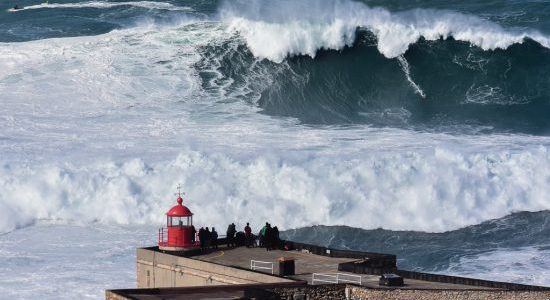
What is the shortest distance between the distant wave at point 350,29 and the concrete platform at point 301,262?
26.0m

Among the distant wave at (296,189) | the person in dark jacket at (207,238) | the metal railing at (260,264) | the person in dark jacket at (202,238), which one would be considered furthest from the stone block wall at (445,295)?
the distant wave at (296,189)

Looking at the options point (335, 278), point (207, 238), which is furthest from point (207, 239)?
point (335, 278)

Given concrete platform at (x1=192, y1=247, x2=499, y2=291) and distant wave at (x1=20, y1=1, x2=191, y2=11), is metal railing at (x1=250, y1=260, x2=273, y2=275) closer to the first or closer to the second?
concrete platform at (x1=192, y1=247, x2=499, y2=291)

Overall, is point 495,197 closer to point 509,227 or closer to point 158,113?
point 509,227

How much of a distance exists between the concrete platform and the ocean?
4.02m

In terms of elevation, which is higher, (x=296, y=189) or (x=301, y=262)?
(x=296, y=189)

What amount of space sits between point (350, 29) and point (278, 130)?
383 inches

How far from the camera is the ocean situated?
114 feet

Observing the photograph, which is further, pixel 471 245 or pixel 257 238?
pixel 471 245

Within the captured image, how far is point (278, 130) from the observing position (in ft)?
144

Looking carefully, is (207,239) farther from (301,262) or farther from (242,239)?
(301,262)

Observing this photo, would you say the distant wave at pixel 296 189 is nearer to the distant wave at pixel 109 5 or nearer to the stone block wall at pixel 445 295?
→ the stone block wall at pixel 445 295

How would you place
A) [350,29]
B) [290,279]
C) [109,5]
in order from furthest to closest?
[109,5], [350,29], [290,279]

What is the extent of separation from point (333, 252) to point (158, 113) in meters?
21.7
